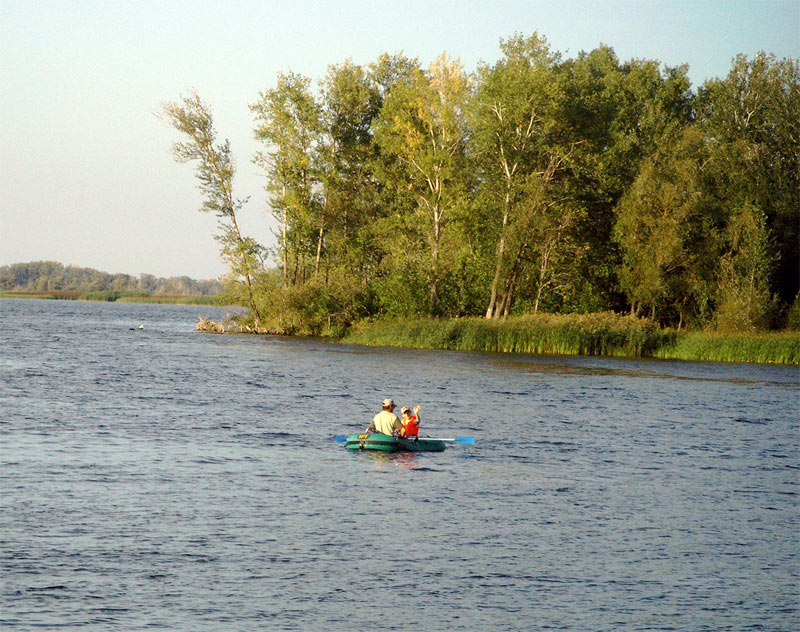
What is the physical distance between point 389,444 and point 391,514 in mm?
Answer: 6423

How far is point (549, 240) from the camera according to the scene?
66.0 meters

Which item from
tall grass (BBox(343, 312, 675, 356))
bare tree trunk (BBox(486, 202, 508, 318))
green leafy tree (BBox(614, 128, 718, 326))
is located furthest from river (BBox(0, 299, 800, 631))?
green leafy tree (BBox(614, 128, 718, 326))

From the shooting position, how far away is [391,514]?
59.0ft

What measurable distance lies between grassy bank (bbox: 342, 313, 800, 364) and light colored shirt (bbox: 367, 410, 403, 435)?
116ft

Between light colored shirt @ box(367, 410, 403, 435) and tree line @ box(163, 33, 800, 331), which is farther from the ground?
tree line @ box(163, 33, 800, 331)

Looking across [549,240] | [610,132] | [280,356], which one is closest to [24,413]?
[280,356]

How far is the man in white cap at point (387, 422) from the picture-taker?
2459cm

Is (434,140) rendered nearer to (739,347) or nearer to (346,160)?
(346,160)

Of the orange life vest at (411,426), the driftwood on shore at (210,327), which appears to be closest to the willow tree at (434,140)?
the driftwood on shore at (210,327)

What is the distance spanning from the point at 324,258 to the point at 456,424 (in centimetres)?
4717

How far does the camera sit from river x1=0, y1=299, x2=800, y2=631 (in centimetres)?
1305

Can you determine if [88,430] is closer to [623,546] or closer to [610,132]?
[623,546]

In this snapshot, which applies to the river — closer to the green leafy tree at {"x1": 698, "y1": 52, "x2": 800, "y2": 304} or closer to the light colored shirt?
the light colored shirt

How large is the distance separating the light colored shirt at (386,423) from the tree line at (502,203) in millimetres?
41728
